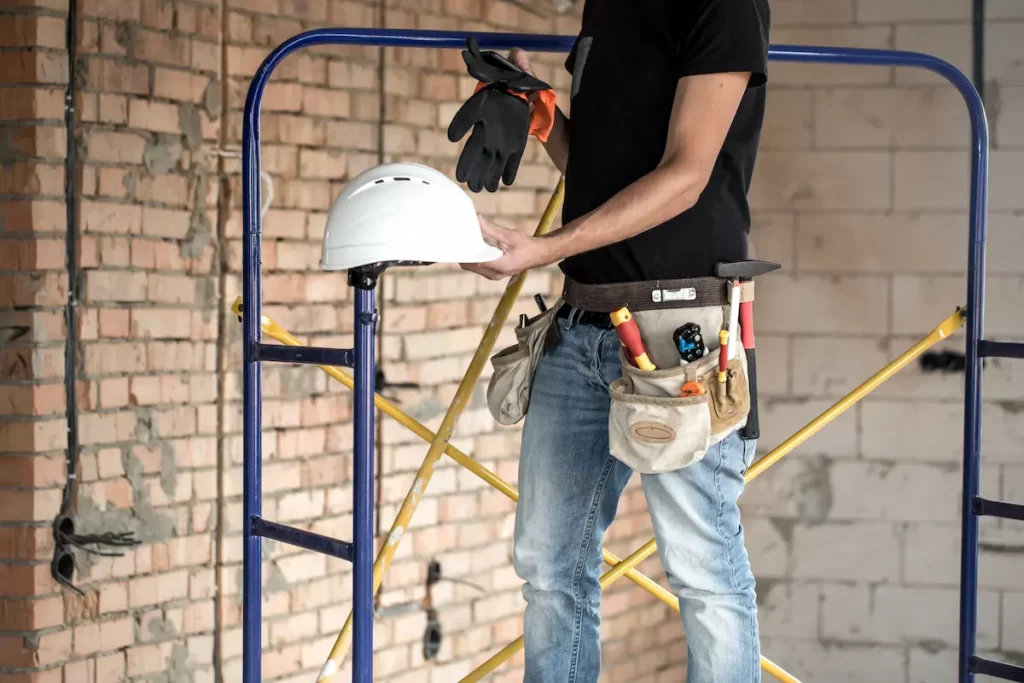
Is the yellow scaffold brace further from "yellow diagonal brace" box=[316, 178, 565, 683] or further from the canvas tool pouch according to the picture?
the canvas tool pouch

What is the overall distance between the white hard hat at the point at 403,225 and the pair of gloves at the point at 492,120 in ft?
0.20

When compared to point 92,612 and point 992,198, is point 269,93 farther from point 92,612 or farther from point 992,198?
point 992,198

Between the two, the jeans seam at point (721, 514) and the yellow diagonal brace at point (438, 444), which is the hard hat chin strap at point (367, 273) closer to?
the yellow diagonal brace at point (438, 444)

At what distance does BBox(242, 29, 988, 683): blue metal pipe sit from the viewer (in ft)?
5.35

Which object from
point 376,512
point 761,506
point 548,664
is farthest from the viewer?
point 761,506

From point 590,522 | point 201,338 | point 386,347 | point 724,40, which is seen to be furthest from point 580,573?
point 386,347

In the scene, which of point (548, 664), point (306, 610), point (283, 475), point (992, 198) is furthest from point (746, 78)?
point (992, 198)

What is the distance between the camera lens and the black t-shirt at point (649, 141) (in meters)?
1.66

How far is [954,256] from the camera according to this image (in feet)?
11.5

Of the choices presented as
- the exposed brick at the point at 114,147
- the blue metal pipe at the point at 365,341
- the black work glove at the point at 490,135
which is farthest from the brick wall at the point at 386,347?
the black work glove at the point at 490,135

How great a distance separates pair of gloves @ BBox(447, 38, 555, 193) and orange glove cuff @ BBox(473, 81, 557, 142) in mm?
81

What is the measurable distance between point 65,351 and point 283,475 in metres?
0.62

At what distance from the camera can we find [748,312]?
5.64 feet


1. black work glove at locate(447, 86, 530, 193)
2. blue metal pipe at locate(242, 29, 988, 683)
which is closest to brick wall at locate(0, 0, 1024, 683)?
blue metal pipe at locate(242, 29, 988, 683)
